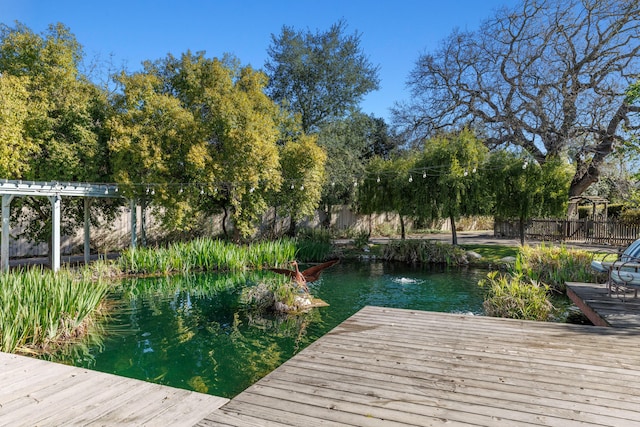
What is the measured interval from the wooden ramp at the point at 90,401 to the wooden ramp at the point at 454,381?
0.29 metres

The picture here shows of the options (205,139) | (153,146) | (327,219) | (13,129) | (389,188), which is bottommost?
(327,219)

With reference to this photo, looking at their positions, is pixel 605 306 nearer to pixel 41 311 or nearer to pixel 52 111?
pixel 41 311

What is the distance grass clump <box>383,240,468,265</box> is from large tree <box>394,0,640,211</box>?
19.3ft

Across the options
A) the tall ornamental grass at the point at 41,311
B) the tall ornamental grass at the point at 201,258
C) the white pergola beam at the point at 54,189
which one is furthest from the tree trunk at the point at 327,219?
the tall ornamental grass at the point at 41,311

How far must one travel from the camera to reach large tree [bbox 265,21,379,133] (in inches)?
674

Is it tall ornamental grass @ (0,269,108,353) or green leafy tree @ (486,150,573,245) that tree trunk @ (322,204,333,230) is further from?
tall ornamental grass @ (0,269,108,353)

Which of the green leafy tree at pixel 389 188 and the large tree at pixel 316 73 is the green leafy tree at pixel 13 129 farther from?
the green leafy tree at pixel 389 188

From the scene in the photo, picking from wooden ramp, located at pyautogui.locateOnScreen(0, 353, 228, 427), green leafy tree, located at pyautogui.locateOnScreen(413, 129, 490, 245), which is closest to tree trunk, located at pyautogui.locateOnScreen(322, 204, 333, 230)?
green leafy tree, located at pyautogui.locateOnScreen(413, 129, 490, 245)

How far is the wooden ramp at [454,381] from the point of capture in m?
2.45

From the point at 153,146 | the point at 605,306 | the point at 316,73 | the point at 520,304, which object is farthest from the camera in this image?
the point at 316,73

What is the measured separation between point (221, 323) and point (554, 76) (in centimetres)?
1567

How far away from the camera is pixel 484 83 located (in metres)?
18.0

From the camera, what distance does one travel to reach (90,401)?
2.84 meters

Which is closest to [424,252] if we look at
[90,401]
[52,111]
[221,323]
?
[221,323]
